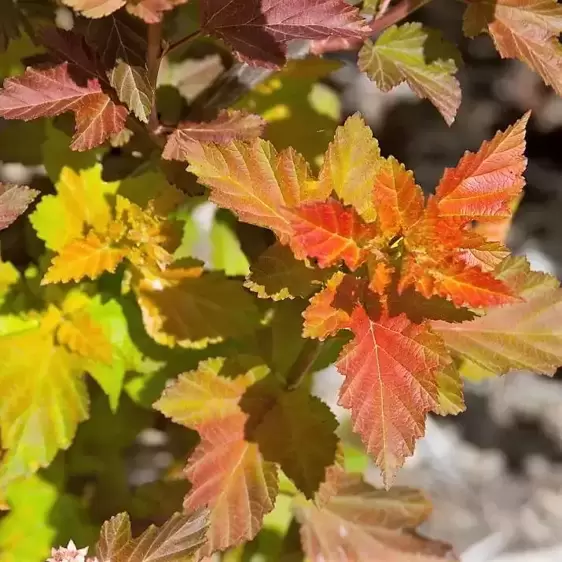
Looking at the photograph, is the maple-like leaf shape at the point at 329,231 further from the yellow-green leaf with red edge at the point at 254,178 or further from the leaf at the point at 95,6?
the leaf at the point at 95,6

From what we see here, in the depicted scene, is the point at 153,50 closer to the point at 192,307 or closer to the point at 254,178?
the point at 254,178

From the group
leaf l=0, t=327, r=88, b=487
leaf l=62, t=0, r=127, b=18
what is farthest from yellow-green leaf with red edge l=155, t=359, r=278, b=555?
leaf l=62, t=0, r=127, b=18

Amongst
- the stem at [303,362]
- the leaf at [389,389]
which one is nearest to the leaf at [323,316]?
the leaf at [389,389]

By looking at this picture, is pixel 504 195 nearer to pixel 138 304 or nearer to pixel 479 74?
pixel 138 304

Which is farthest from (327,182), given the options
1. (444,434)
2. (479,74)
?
(444,434)

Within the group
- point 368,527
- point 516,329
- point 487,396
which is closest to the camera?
point 516,329

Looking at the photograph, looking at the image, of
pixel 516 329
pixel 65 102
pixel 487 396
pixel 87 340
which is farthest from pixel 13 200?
pixel 487 396
